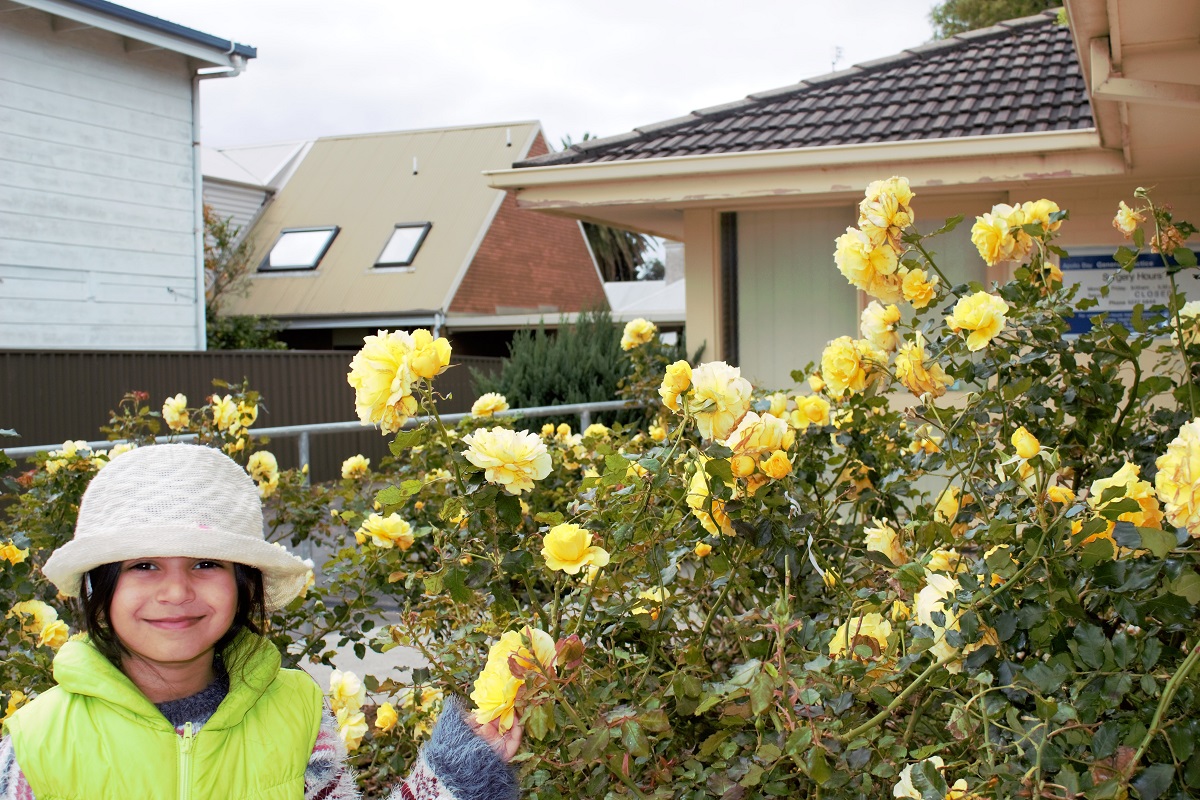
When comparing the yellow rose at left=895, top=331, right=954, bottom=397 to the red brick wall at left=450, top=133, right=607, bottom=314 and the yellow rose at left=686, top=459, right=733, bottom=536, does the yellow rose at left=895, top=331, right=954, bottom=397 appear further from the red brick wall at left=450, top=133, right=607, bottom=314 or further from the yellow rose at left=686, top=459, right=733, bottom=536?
the red brick wall at left=450, top=133, right=607, bottom=314

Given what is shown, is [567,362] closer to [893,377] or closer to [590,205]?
[590,205]

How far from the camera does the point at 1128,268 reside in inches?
96.5

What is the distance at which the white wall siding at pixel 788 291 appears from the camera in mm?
7293

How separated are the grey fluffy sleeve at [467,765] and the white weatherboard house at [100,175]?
43.7ft

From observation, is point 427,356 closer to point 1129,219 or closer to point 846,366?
point 846,366

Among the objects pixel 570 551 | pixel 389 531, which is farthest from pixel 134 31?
pixel 570 551

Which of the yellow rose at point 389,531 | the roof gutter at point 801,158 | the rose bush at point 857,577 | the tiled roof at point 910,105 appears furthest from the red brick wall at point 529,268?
the rose bush at point 857,577

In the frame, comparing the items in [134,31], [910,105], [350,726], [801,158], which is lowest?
[350,726]

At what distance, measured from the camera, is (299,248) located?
68.9 ft

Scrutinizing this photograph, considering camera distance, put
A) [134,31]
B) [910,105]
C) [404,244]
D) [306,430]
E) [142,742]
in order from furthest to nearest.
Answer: [404,244], [134,31], [910,105], [306,430], [142,742]

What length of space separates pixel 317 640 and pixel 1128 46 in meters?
3.04

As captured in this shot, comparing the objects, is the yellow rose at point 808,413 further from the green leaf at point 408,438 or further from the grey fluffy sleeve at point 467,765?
the grey fluffy sleeve at point 467,765

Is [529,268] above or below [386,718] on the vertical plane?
above

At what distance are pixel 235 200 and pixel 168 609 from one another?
69.5ft
